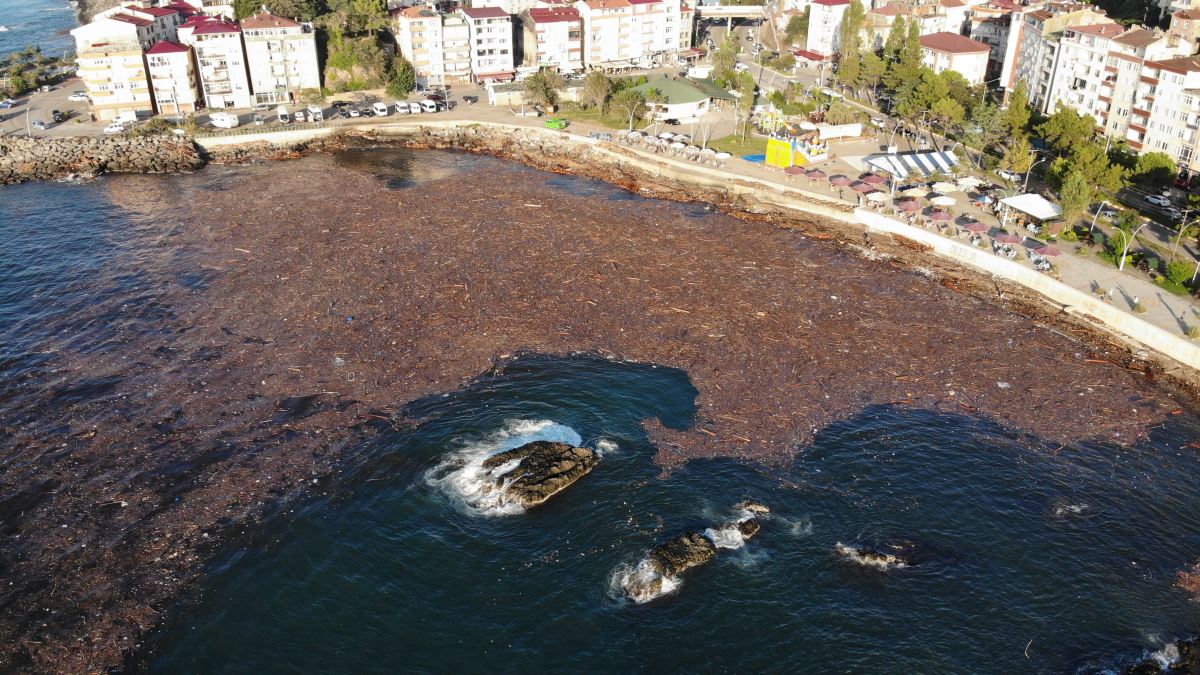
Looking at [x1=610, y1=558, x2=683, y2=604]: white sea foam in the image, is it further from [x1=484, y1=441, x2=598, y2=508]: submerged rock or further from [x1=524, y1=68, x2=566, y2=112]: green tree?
[x1=524, y1=68, x2=566, y2=112]: green tree

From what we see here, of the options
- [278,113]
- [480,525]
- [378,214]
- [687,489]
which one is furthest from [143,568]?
[278,113]

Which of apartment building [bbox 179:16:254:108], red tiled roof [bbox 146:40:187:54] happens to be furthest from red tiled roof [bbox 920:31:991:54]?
red tiled roof [bbox 146:40:187:54]

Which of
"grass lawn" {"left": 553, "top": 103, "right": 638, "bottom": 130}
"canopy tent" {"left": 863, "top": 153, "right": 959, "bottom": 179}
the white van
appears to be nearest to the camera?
"canopy tent" {"left": 863, "top": 153, "right": 959, "bottom": 179}

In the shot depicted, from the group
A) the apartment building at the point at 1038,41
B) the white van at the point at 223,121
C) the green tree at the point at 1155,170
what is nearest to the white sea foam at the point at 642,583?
the green tree at the point at 1155,170

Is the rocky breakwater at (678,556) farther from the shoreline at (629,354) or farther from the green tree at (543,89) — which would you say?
the green tree at (543,89)

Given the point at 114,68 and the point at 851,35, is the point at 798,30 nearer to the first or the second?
the point at 851,35
